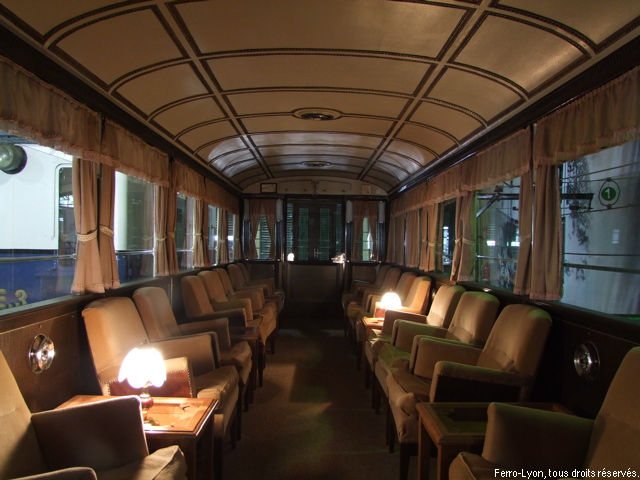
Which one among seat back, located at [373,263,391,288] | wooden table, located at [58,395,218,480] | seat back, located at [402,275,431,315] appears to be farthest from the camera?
seat back, located at [373,263,391,288]

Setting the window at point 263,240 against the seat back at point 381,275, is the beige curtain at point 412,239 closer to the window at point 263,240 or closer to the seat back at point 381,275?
the seat back at point 381,275

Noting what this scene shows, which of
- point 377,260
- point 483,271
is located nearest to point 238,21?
point 483,271

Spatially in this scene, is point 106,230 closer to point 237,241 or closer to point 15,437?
point 15,437

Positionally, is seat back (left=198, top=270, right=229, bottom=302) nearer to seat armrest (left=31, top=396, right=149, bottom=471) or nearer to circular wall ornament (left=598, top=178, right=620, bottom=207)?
seat armrest (left=31, top=396, right=149, bottom=471)

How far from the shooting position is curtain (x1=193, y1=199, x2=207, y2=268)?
5.30 m

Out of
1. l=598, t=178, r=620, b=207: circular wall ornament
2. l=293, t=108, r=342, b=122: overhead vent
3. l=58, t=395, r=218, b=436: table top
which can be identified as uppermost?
l=293, t=108, r=342, b=122: overhead vent

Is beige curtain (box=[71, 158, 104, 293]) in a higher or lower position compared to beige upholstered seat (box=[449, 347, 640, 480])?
higher

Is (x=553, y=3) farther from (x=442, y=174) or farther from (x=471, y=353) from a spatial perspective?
(x=442, y=174)

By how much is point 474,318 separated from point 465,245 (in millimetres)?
1014

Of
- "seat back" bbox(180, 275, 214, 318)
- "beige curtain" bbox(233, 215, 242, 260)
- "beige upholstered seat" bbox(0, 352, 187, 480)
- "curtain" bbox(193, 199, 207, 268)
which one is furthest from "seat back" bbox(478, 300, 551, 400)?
"beige curtain" bbox(233, 215, 242, 260)

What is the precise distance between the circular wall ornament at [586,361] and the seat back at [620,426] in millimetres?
506

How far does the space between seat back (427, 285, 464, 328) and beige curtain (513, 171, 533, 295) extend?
983 millimetres

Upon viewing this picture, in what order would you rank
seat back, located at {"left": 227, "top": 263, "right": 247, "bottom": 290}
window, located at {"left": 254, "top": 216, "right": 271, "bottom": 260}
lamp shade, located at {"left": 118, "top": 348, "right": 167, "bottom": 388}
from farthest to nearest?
1. window, located at {"left": 254, "top": 216, "right": 271, "bottom": 260}
2. seat back, located at {"left": 227, "top": 263, "right": 247, "bottom": 290}
3. lamp shade, located at {"left": 118, "top": 348, "right": 167, "bottom": 388}

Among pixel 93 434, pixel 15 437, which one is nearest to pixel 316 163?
pixel 93 434
